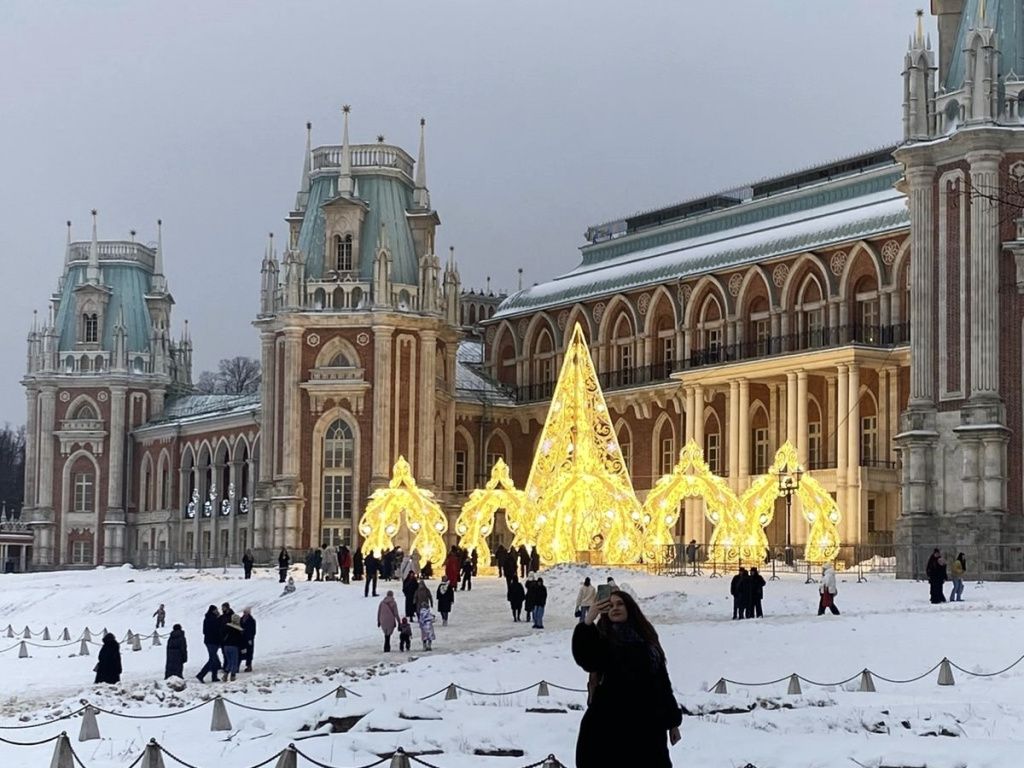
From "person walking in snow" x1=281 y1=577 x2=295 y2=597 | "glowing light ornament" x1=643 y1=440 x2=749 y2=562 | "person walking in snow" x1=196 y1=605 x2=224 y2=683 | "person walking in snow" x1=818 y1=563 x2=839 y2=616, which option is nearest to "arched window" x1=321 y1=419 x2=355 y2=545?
"glowing light ornament" x1=643 y1=440 x2=749 y2=562

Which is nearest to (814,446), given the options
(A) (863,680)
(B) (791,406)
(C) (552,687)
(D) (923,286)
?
(B) (791,406)

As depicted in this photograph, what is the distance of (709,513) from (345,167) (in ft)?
89.5

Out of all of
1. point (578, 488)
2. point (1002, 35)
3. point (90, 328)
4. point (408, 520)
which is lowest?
point (408, 520)

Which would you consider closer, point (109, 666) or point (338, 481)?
point (109, 666)

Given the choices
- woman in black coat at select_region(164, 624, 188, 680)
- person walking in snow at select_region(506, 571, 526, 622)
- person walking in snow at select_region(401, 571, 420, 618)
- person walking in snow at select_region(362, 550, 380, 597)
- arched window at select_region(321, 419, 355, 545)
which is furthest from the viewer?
arched window at select_region(321, 419, 355, 545)

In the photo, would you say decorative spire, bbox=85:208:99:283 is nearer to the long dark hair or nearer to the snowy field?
the snowy field

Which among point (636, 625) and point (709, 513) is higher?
point (709, 513)

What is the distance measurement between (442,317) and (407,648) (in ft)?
129

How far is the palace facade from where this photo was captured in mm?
52656

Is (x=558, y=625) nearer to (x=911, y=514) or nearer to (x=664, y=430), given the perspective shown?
(x=911, y=514)

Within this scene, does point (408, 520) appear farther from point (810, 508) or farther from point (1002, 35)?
point (1002, 35)

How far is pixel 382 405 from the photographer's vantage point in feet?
240

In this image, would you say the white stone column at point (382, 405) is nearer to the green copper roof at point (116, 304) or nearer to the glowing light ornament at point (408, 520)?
the glowing light ornament at point (408, 520)

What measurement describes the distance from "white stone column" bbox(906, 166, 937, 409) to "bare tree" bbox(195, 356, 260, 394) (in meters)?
94.0
